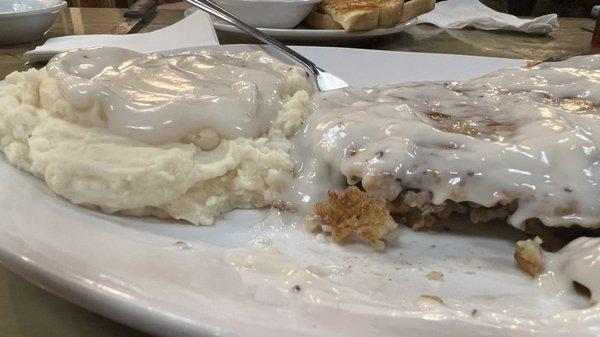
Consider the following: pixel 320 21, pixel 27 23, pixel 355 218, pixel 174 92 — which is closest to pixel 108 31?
pixel 27 23

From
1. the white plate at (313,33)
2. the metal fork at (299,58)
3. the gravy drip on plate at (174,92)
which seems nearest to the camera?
the gravy drip on plate at (174,92)

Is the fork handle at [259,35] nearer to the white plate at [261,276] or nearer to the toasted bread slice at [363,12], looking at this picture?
the toasted bread slice at [363,12]

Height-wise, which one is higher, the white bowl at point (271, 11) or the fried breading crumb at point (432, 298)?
the white bowl at point (271, 11)

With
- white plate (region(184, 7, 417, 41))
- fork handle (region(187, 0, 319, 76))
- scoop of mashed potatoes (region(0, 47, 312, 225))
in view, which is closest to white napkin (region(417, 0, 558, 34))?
white plate (region(184, 7, 417, 41))

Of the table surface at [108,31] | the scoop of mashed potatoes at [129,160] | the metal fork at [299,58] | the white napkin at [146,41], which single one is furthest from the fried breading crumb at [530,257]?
the white napkin at [146,41]

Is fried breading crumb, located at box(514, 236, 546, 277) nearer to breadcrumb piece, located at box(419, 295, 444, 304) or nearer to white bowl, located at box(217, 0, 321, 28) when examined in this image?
breadcrumb piece, located at box(419, 295, 444, 304)

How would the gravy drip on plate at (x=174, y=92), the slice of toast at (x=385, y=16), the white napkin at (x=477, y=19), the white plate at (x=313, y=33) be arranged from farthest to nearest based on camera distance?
the white napkin at (x=477, y=19)
the slice of toast at (x=385, y=16)
the white plate at (x=313, y=33)
the gravy drip on plate at (x=174, y=92)

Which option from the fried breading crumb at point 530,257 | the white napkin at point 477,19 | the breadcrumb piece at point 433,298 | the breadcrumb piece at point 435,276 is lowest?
the white napkin at point 477,19

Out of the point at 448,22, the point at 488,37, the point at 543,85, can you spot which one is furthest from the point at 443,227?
the point at 448,22

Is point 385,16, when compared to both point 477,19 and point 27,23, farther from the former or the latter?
point 27,23
